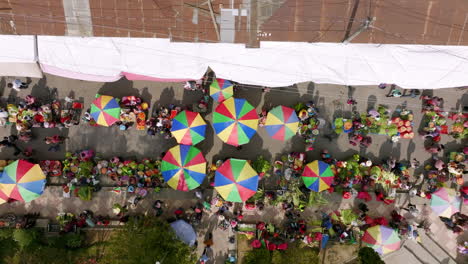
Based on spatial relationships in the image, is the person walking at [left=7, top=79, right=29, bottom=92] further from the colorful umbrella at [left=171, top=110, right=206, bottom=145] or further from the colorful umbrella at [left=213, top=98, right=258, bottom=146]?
the colorful umbrella at [left=213, top=98, right=258, bottom=146]

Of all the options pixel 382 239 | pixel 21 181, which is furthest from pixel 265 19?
pixel 21 181

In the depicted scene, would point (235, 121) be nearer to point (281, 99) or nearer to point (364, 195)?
point (281, 99)

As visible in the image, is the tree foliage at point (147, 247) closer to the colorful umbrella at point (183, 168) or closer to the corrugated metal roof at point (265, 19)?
the colorful umbrella at point (183, 168)

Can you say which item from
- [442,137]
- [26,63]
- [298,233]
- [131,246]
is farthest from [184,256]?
[442,137]

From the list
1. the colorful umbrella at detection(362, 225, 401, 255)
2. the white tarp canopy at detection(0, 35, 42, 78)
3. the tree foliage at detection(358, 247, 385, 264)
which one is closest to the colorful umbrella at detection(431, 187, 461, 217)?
the colorful umbrella at detection(362, 225, 401, 255)

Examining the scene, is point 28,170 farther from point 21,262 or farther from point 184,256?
point 184,256

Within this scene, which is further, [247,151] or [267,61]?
[247,151]

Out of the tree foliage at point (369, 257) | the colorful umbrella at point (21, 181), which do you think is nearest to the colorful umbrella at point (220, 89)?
the colorful umbrella at point (21, 181)
